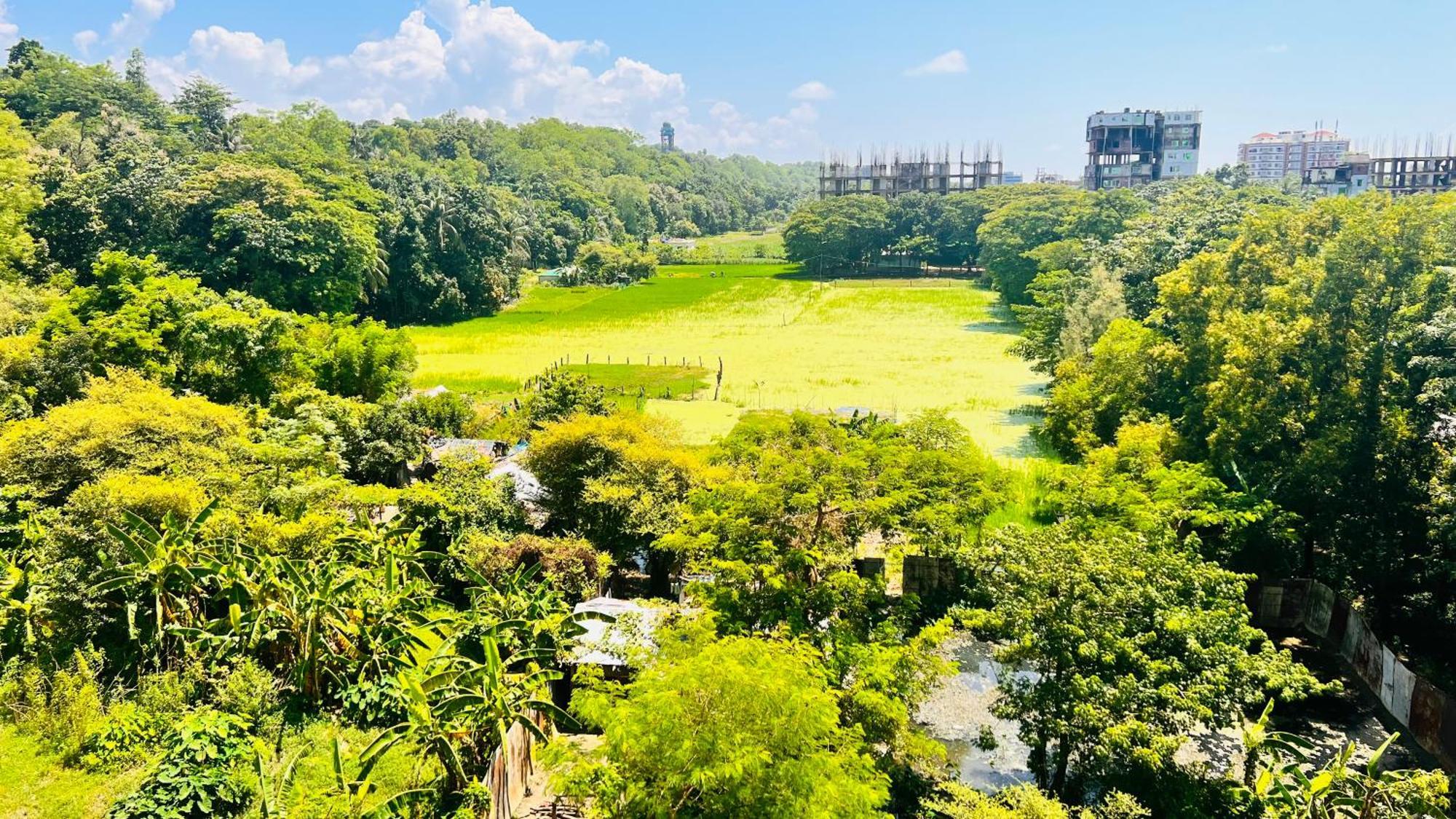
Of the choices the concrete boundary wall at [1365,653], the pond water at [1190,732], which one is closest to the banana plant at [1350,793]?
the pond water at [1190,732]

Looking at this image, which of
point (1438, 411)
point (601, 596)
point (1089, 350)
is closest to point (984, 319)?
point (1089, 350)

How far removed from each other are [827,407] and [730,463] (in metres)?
12.0

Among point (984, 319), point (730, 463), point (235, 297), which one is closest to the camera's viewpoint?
point (730, 463)

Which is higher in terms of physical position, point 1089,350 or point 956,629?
point 1089,350

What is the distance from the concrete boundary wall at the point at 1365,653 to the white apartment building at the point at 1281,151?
127630 millimetres

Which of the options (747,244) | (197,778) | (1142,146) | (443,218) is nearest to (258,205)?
(443,218)

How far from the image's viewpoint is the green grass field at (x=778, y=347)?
26844 millimetres

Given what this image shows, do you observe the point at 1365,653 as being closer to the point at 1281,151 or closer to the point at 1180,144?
the point at 1180,144

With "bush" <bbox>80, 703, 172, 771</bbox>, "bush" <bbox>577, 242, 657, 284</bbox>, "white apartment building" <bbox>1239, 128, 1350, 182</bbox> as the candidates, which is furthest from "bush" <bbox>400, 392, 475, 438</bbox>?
"white apartment building" <bbox>1239, 128, 1350, 182</bbox>

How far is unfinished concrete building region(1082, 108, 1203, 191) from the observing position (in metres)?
94.9

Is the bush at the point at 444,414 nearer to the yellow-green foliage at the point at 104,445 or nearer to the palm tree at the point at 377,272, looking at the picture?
the yellow-green foliage at the point at 104,445

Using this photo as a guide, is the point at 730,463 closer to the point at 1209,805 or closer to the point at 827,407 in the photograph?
the point at 1209,805

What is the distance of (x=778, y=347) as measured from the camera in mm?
37281

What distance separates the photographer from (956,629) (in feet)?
45.4
